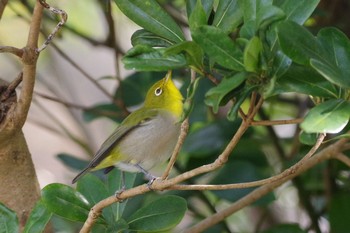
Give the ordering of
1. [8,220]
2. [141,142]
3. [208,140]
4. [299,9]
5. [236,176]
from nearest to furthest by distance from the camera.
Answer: [299,9] → [8,220] → [141,142] → [236,176] → [208,140]

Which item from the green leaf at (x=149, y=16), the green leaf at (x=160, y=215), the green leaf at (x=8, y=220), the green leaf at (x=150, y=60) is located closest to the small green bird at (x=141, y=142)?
the green leaf at (x=160, y=215)

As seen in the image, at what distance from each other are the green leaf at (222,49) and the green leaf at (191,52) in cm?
2

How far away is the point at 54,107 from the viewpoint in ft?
14.4

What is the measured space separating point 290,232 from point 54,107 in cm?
265

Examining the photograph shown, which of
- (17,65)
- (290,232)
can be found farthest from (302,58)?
(17,65)

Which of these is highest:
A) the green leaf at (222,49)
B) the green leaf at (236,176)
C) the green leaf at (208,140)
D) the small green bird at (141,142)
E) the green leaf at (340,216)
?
the green leaf at (222,49)

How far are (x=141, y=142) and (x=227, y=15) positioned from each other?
2.06ft

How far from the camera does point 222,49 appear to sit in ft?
3.59

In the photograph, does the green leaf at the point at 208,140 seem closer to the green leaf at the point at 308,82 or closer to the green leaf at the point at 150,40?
the green leaf at the point at 150,40

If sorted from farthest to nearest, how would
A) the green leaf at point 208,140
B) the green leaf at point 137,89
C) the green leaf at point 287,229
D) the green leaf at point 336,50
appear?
the green leaf at point 137,89 < the green leaf at point 208,140 < the green leaf at point 287,229 < the green leaf at point 336,50

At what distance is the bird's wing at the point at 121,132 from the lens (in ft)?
5.81

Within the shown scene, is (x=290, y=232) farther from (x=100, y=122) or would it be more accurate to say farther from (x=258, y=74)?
(x=100, y=122)

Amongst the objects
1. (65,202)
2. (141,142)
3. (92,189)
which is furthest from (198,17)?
(141,142)

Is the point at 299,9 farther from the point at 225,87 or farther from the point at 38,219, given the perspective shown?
the point at 38,219
